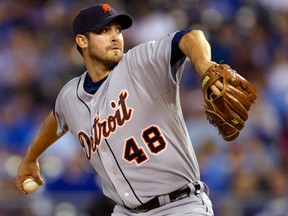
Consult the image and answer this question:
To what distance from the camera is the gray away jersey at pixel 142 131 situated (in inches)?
134

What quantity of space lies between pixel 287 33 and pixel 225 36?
0.68m

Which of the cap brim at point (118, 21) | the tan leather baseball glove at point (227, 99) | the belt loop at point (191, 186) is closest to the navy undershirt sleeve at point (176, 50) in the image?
the tan leather baseball glove at point (227, 99)

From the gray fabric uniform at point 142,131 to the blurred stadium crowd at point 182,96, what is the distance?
2177 millimetres

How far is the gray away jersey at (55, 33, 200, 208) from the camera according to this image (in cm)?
340

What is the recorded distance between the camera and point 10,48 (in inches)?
313

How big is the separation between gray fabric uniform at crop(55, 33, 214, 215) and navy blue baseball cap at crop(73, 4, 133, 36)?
0.72 feet

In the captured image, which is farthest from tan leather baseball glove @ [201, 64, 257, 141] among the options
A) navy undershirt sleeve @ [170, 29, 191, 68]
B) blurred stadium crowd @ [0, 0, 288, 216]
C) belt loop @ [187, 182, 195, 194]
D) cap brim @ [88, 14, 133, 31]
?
blurred stadium crowd @ [0, 0, 288, 216]

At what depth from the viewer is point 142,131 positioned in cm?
343

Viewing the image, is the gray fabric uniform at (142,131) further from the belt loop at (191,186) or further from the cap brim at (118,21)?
the cap brim at (118,21)

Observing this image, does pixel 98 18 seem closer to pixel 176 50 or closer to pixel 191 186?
pixel 176 50

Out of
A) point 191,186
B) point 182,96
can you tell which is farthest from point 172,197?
point 182,96

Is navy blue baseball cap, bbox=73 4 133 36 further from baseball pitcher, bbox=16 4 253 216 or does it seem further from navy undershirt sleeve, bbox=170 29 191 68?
navy undershirt sleeve, bbox=170 29 191 68

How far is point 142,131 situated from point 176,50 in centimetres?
46

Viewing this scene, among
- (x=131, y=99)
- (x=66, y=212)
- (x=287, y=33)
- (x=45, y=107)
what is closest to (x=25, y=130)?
(x=45, y=107)
